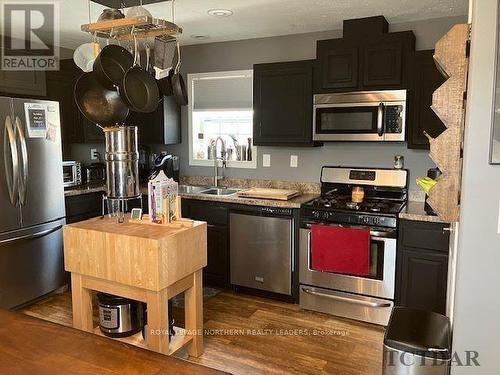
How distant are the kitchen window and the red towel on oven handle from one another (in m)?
1.32

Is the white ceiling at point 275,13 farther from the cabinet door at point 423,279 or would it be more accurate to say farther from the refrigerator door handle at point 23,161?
the cabinet door at point 423,279

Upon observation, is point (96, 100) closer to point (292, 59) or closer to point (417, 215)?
point (292, 59)

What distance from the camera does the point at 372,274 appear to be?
3236mm

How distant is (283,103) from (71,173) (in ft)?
7.42

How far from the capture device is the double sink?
432 cm

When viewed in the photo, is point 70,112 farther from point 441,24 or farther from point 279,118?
point 441,24

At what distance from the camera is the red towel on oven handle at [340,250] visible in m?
3.19

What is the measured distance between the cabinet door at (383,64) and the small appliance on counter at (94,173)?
9.90 ft

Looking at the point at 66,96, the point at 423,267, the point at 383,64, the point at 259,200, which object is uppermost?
the point at 383,64

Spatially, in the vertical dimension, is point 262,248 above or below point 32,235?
below

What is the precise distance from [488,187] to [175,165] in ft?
11.6

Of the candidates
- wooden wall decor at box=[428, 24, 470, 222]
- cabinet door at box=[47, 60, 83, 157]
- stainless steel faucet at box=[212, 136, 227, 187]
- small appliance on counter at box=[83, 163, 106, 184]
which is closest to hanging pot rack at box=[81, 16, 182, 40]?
wooden wall decor at box=[428, 24, 470, 222]

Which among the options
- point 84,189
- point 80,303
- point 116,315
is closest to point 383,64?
point 116,315

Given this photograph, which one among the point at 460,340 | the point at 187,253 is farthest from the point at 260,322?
the point at 460,340
